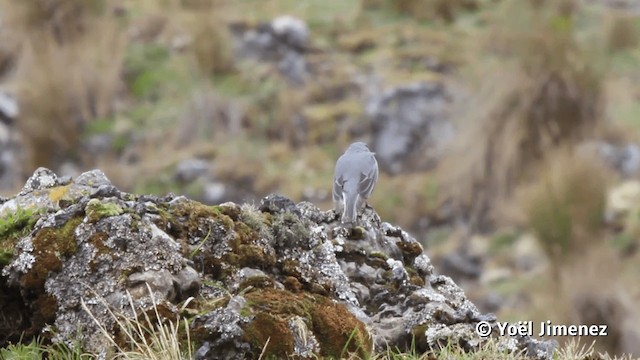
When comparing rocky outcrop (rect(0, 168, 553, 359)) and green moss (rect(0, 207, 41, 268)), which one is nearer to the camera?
rocky outcrop (rect(0, 168, 553, 359))

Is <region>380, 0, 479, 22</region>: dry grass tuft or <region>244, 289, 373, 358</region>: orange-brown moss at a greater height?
<region>380, 0, 479, 22</region>: dry grass tuft

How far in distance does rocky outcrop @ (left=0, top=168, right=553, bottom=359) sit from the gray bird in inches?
10.5

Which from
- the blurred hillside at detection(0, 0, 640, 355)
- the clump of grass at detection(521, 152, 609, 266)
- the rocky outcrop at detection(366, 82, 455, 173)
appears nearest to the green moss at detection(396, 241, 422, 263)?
the blurred hillside at detection(0, 0, 640, 355)

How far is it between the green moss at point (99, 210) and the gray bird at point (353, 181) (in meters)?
1.24

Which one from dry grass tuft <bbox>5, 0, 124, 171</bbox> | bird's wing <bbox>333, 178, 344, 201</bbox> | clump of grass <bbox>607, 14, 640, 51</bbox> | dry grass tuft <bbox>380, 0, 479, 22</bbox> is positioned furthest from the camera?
dry grass tuft <bbox>380, 0, 479, 22</bbox>

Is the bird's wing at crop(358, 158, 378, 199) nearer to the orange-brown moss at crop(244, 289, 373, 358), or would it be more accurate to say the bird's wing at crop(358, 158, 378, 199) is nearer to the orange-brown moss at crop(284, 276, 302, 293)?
the orange-brown moss at crop(284, 276, 302, 293)

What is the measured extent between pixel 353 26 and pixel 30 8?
197 inches

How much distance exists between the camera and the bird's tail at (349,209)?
17.2 feet

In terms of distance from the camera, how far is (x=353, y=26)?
17.1m

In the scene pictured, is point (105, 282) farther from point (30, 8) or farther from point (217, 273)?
point (30, 8)

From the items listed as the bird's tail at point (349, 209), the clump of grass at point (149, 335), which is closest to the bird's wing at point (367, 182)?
the bird's tail at point (349, 209)

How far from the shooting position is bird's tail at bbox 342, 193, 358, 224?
5.25 m

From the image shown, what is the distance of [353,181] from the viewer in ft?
19.3

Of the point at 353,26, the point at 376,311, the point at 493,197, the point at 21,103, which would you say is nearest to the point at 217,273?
the point at 376,311
